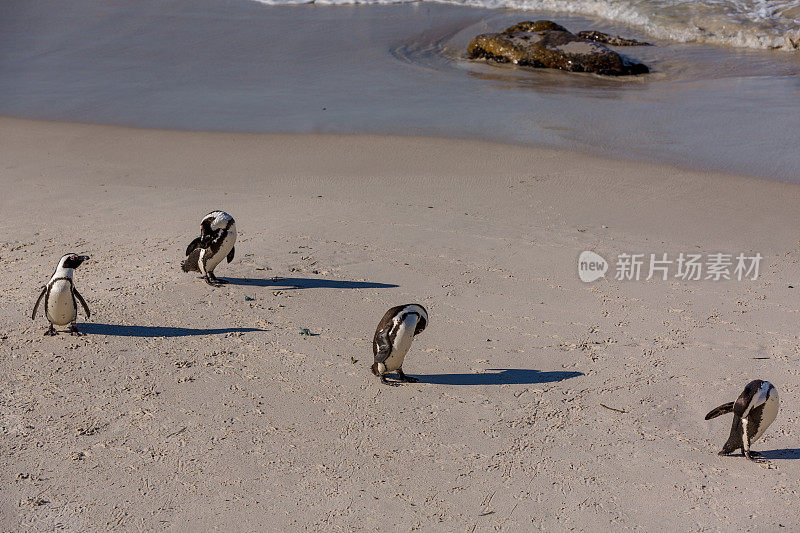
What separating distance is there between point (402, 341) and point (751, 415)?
→ 194cm

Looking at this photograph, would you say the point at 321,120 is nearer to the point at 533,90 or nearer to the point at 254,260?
the point at 533,90

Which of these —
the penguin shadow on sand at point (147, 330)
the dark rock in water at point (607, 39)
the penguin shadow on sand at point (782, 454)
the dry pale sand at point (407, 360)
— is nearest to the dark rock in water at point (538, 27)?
the dark rock in water at point (607, 39)

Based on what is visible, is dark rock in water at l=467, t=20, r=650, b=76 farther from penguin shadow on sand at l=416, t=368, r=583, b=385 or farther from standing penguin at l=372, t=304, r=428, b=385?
standing penguin at l=372, t=304, r=428, b=385

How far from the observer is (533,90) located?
38.6 ft

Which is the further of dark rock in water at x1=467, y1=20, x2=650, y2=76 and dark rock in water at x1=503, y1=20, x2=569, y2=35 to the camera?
dark rock in water at x1=503, y1=20, x2=569, y2=35

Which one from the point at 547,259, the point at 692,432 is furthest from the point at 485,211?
the point at 692,432

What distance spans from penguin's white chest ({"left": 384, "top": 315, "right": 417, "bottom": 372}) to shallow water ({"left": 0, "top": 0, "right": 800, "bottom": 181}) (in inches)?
196

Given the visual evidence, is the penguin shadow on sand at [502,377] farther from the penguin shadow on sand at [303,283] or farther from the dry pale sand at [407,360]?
the penguin shadow on sand at [303,283]

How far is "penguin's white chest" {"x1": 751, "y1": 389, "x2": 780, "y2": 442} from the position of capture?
14.0ft

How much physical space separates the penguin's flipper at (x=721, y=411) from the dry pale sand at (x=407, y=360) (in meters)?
0.16

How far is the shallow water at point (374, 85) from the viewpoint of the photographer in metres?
9.73

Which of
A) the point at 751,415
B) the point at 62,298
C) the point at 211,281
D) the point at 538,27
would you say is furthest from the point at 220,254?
the point at 538,27

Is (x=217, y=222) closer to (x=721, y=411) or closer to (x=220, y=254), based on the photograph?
(x=220, y=254)

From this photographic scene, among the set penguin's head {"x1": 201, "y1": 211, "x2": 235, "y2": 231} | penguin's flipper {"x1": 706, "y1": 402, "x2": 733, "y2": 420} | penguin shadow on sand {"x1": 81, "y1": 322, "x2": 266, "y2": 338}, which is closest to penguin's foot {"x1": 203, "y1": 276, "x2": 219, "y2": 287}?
penguin's head {"x1": 201, "y1": 211, "x2": 235, "y2": 231}
